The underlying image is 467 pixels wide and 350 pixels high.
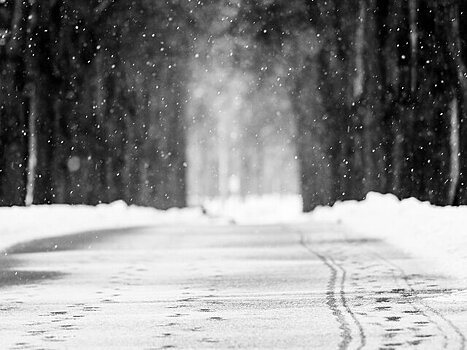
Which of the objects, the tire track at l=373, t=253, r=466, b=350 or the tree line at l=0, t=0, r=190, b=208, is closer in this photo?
the tire track at l=373, t=253, r=466, b=350

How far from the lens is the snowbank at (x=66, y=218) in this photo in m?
30.4

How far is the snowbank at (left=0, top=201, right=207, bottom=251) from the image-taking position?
30.4m

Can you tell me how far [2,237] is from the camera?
2823cm

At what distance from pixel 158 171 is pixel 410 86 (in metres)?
22.9

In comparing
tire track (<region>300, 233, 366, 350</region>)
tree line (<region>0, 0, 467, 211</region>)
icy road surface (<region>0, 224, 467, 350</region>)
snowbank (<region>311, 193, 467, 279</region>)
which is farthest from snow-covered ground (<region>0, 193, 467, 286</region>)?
tire track (<region>300, 233, 366, 350</region>)

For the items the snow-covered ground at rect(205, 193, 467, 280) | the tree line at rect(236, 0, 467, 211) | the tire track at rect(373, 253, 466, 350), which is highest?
the tree line at rect(236, 0, 467, 211)

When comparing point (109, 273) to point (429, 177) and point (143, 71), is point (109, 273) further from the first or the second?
point (143, 71)

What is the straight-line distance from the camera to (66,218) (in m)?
37.3

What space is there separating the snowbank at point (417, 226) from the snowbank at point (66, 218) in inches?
259

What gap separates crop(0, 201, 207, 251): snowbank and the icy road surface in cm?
523

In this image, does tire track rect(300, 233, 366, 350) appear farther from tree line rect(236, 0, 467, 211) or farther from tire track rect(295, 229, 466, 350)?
tree line rect(236, 0, 467, 211)

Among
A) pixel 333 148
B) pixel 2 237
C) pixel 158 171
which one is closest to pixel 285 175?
pixel 158 171

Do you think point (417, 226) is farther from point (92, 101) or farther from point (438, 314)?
point (92, 101)

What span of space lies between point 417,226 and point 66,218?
13249 mm
